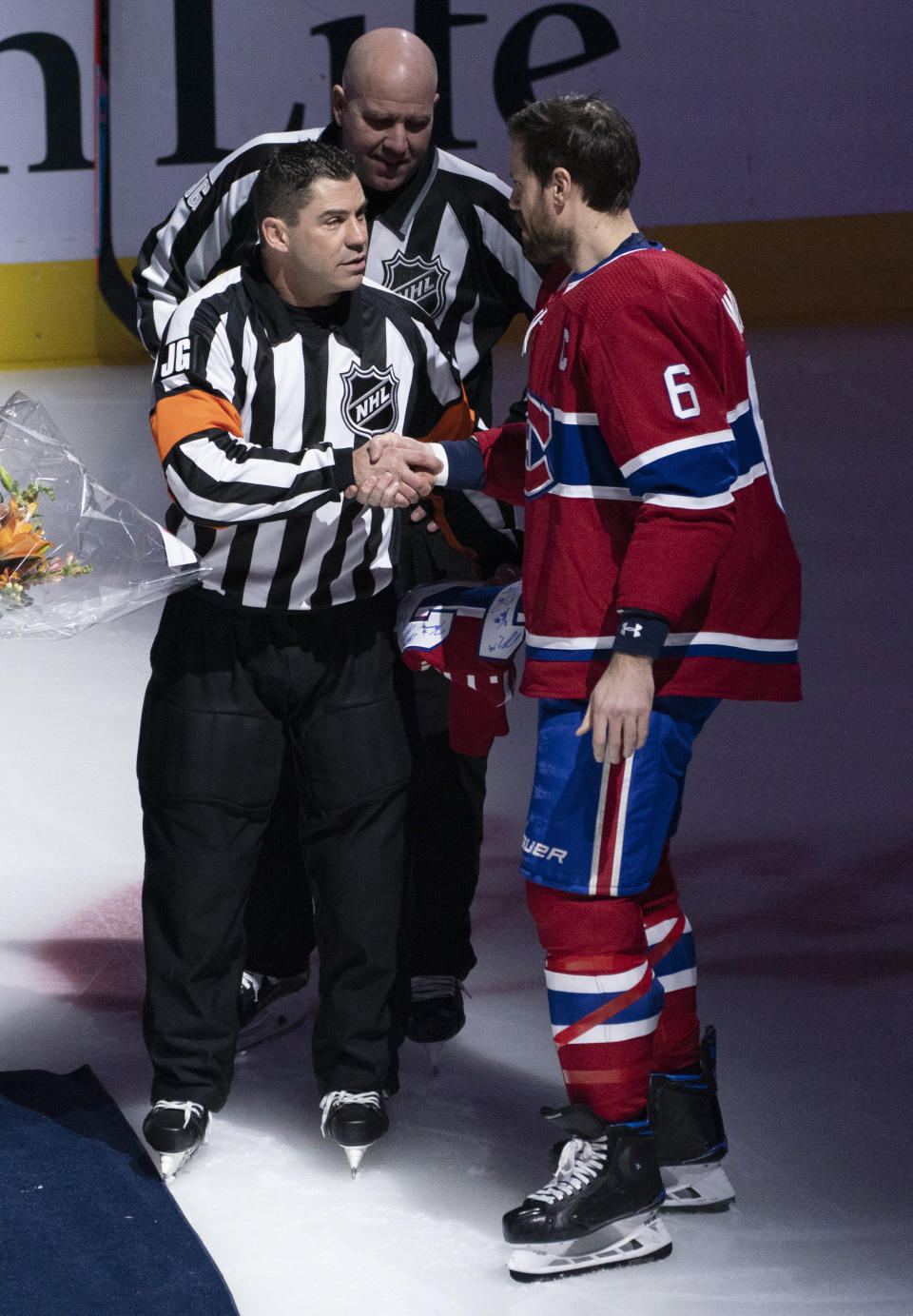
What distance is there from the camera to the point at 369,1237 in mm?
2039

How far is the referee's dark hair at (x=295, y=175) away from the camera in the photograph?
6.65 feet

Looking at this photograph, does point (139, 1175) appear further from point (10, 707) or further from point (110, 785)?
point (10, 707)

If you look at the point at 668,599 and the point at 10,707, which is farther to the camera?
the point at 10,707

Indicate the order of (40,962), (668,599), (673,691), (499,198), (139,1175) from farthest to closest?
1. (40,962)
2. (499,198)
3. (139,1175)
4. (673,691)
5. (668,599)

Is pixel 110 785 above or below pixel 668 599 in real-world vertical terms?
below

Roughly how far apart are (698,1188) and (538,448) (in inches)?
36.5

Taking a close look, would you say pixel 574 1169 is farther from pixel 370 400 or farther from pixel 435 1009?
pixel 370 400

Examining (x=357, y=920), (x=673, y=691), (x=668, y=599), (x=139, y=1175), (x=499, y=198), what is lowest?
(x=139, y=1175)

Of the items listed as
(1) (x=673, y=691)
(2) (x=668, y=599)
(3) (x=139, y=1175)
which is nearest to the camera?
(2) (x=668, y=599)

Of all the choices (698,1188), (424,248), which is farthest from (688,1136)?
(424,248)

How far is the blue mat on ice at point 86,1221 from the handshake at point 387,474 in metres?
0.88

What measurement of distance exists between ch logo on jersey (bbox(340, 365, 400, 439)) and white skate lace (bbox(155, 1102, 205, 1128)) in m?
0.88

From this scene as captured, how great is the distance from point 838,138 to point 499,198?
20.8ft

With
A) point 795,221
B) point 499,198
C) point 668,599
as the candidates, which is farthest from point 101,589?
point 795,221
